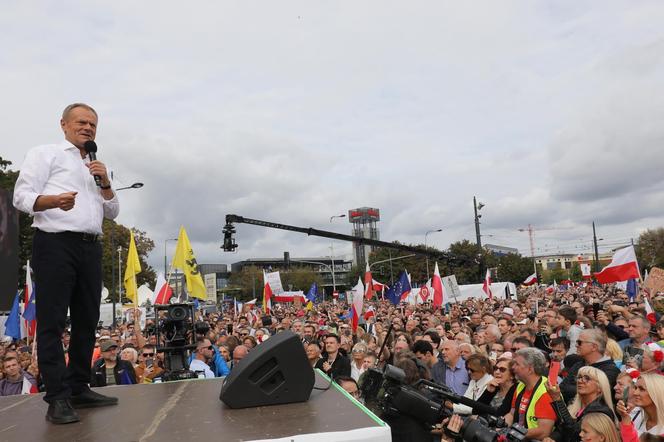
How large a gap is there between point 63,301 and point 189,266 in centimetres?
1122

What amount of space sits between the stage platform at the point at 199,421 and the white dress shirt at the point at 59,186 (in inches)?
39.9

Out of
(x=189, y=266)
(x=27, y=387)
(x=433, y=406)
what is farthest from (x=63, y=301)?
(x=189, y=266)

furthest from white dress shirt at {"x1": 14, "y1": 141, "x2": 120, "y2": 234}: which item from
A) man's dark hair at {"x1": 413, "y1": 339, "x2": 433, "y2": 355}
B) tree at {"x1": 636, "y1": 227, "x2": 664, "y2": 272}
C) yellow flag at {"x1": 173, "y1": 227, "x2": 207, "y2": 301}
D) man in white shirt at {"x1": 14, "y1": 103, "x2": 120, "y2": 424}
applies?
tree at {"x1": 636, "y1": 227, "x2": 664, "y2": 272}

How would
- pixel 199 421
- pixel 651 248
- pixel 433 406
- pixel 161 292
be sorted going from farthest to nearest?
pixel 651 248
pixel 161 292
pixel 433 406
pixel 199 421

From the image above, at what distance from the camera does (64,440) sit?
7.65 ft

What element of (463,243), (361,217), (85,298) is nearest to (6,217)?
(85,298)

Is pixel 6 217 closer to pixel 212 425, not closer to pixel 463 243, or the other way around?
pixel 212 425

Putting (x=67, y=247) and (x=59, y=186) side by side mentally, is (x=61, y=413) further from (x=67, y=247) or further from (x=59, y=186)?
(x=59, y=186)

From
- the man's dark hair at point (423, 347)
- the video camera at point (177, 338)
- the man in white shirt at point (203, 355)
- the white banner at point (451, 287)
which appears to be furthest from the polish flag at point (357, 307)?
the video camera at point (177, 338)

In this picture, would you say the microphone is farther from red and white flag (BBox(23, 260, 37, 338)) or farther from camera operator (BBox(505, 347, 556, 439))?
red and white flag (BBox(23, 260, 37, 338))

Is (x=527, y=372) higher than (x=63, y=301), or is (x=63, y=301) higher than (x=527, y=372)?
(x=63, y=301)

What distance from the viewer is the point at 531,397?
5.16 meters

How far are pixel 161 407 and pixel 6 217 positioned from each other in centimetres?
1073

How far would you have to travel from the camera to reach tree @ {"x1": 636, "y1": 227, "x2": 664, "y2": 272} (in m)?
60.8
